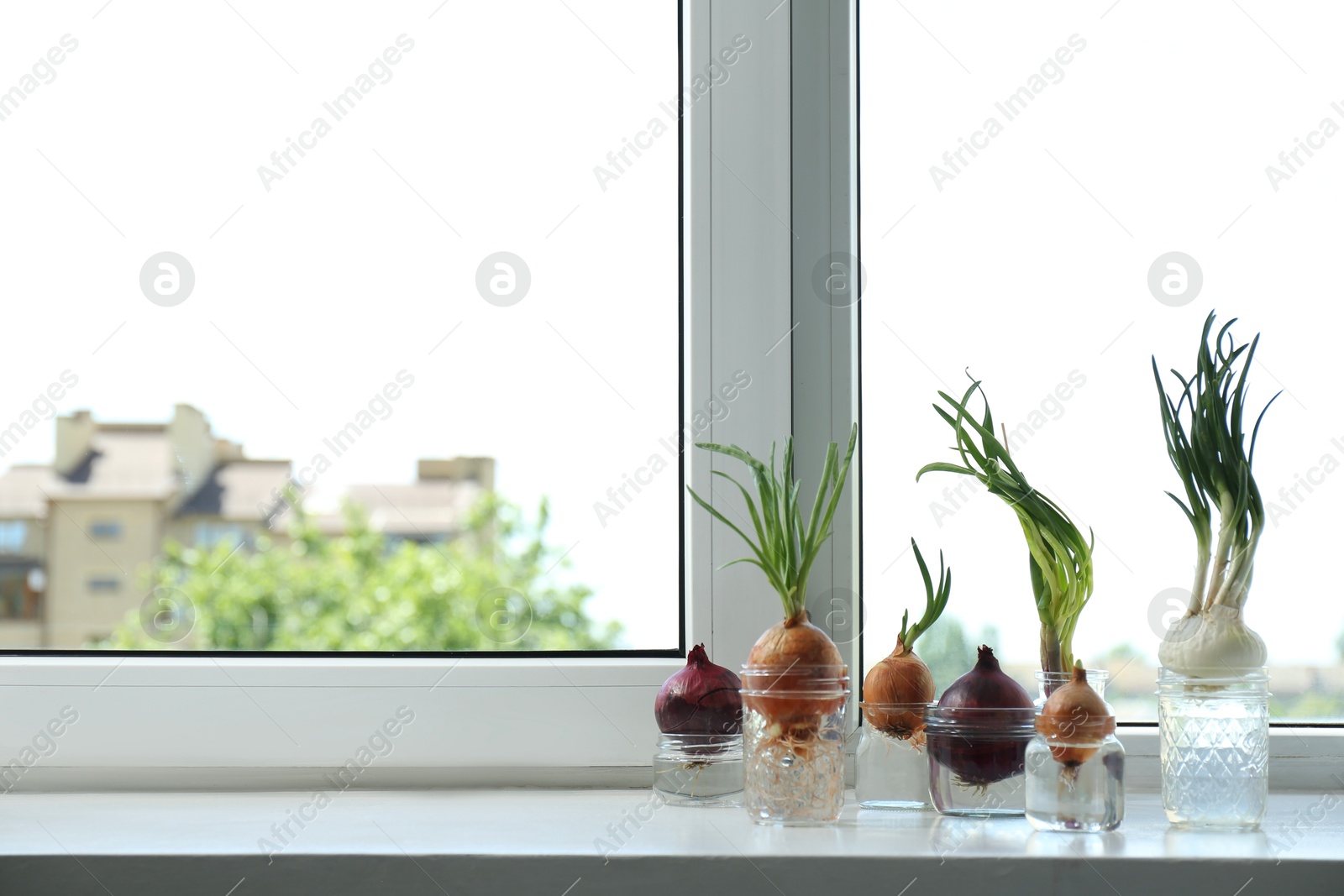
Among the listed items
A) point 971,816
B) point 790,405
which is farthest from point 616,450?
point 971,816

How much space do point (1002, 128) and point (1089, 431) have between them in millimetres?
340

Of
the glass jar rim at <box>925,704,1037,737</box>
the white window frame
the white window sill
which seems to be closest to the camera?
the white window sill

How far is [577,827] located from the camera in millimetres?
857

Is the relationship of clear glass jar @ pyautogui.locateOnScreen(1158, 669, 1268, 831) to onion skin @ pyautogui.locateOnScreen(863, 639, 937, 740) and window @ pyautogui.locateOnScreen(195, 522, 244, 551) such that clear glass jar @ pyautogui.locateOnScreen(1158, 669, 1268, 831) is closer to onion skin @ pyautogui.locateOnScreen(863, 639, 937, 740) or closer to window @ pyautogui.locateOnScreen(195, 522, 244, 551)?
onion skin @ pyautogui.locateOnScreen(863, 639, 937, 740)

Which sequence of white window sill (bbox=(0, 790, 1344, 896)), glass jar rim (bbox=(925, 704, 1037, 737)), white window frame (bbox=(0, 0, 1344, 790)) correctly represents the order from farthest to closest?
white window frame (bbox=(0, 0, 1344, 790))
glass jar rim (bbox=(925, 704, 1037, 737))
white window sill (bbox=(0, 790, 1344, 896))

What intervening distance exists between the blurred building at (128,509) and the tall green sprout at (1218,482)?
0.67m

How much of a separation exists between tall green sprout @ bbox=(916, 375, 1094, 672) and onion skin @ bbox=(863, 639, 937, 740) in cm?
11

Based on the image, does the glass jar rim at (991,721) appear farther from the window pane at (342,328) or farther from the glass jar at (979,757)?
the window pane at (342,328)

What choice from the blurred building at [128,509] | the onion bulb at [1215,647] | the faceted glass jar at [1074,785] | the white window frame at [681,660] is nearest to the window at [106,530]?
the blurred building at [128,509]

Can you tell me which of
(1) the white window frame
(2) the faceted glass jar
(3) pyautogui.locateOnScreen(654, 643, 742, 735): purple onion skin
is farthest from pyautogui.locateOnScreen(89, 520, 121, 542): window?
(2) the faceted glass jar

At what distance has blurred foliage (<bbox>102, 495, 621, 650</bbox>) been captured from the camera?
109 cm

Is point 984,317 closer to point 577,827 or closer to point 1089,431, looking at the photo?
point 1089,431

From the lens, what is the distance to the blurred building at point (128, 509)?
3.60 ft

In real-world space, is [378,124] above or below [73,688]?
above
